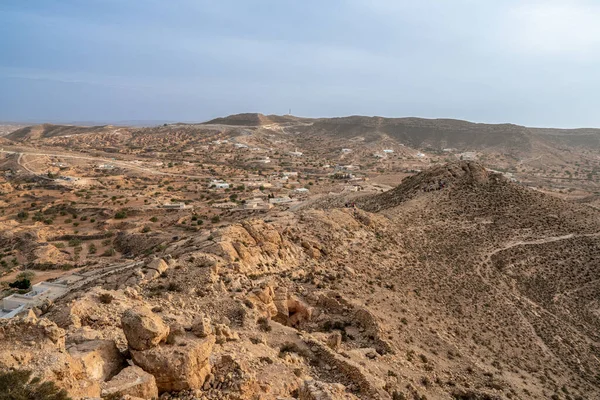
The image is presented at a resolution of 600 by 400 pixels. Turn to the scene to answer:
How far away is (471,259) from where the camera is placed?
2202 cm

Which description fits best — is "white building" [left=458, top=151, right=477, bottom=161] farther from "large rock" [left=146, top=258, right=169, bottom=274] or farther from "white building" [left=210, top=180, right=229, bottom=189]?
"large rock" [left=146, top=258, right=169, bottom=274]

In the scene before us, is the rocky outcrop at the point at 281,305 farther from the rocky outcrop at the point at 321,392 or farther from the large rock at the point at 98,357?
the large rock at the point at 98,357

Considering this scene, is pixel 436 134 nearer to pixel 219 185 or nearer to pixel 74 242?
pixel 219 185

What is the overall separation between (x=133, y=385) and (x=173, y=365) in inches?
25.8

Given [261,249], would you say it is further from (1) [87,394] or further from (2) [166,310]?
(1) [87,394]

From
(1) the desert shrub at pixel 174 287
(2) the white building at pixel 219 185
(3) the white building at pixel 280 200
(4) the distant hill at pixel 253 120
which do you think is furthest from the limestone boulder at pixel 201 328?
(4) the distant hill at pixel 253 120

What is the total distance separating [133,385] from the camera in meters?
6.38

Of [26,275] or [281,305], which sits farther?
[26,275]

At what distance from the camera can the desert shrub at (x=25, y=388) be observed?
523cm

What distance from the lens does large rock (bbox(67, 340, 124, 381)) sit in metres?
6.66

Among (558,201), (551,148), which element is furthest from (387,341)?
(551,148)

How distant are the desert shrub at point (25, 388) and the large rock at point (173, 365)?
1.43 m

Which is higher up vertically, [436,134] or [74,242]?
[436,134]

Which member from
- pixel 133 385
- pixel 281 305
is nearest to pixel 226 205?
pixel 281 305
